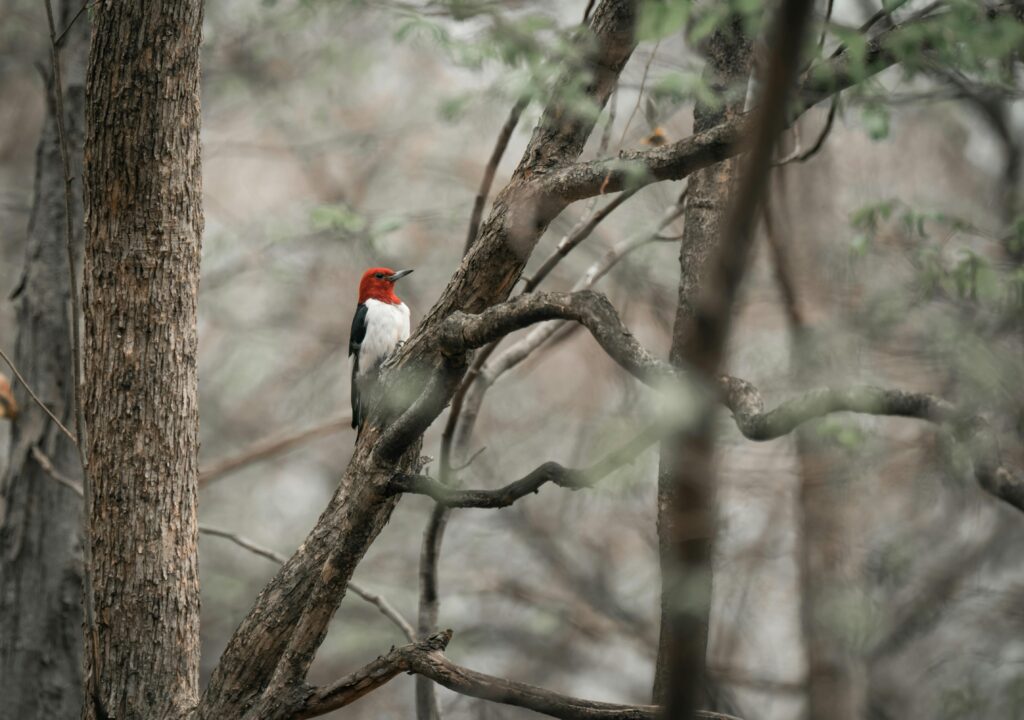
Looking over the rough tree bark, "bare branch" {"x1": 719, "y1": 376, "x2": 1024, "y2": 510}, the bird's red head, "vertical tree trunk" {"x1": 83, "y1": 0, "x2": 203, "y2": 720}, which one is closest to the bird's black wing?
the bird's red head

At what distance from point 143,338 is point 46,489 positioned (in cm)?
168

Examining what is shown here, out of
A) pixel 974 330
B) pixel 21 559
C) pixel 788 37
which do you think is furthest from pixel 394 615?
pixel 974 330

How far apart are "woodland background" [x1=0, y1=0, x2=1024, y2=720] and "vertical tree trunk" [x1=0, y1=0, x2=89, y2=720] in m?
1.29

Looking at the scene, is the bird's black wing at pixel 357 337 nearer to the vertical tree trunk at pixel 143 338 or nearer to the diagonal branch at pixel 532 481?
the vertical tree trunk at pixel 143 338

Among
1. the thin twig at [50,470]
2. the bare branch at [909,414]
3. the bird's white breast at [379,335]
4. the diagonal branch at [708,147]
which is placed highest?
the bird's white breast at [379,335]

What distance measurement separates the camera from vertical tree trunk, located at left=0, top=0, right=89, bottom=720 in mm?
4387

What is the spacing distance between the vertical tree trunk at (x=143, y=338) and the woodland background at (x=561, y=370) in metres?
2.02

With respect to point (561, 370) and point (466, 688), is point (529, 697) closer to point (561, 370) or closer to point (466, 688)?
point (466, 688)

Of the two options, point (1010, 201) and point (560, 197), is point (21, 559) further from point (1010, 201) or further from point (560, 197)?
point (1010, 201)

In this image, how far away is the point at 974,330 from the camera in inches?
229

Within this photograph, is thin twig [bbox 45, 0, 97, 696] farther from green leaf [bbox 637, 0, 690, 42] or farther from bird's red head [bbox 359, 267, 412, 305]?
bird's red head [bbox 359, 267, 412, 305]

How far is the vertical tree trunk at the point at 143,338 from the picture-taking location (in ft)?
10.3

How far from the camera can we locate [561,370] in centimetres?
1138

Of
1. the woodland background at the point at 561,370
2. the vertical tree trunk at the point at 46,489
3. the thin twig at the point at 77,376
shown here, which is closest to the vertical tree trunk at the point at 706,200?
the thin twig at the point at 77,376
